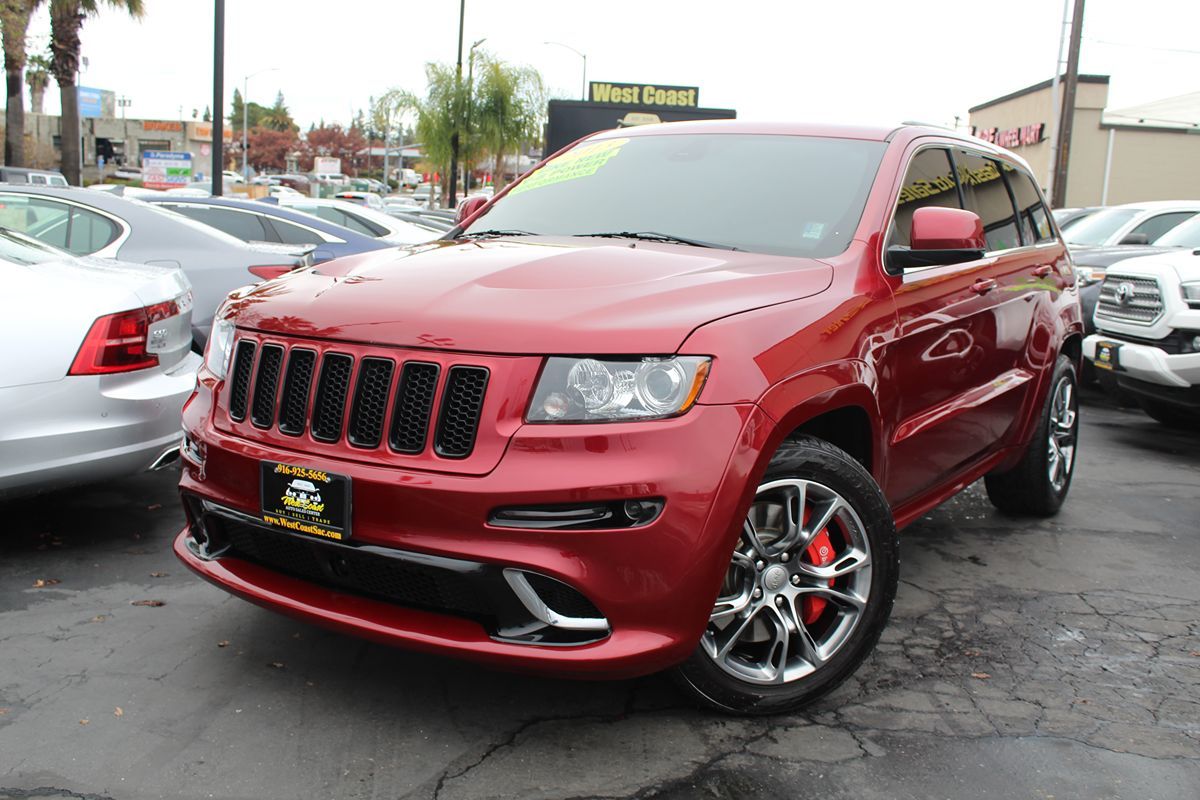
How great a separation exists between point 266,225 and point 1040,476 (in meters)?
6.43

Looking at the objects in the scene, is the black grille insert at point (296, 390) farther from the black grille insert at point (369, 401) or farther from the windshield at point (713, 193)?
the windshield at point (713, 193)

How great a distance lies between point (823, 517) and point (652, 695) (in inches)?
29.7

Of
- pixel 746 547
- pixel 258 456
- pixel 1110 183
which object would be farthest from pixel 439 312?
pixel 1110 183

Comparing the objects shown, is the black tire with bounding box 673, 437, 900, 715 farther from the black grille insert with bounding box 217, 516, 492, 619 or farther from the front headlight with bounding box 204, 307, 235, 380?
the front headlight with bounding box 204, 307, 235, 380

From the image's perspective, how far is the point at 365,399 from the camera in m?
2.95

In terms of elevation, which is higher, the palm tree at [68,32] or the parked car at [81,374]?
the palm tree at [68,32]

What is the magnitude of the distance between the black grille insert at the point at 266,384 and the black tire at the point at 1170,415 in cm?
702

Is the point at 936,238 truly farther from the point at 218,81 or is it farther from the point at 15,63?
the point at 15,63

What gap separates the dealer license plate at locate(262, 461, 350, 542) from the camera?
9.45 feet

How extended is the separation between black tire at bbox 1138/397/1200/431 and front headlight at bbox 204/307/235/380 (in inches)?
274

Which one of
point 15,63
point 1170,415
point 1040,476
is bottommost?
point 1170,415

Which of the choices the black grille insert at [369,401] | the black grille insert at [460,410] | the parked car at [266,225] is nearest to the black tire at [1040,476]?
the black grille insert at [460,410]

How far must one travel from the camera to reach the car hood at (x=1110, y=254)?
33.5ft

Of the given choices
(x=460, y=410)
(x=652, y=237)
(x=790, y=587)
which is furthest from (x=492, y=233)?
(x=790, y=587)
